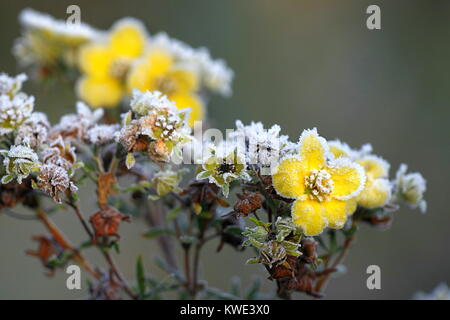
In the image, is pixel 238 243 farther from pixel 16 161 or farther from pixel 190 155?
pixel 16 161

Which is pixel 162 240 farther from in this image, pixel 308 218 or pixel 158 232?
pixel 308 218

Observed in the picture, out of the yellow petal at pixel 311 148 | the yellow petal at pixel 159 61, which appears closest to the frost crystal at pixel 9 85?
the yellow petal at pixel 159 61

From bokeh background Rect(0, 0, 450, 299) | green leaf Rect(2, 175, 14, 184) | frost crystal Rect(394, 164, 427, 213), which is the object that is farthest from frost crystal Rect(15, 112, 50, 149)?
bokeh background Rect(0, 0, 450, 299)

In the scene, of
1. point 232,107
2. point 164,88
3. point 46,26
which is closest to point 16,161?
point 164,88

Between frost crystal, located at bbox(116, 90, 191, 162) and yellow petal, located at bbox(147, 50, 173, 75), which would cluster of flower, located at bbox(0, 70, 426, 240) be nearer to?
frost crystal, located at bbox(116, 90, 191, 162)

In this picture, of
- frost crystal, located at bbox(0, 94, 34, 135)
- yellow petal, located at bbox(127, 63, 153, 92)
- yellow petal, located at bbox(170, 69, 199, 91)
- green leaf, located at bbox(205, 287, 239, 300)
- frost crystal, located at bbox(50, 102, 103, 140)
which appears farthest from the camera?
yellow petal, located at bbox(170, 69, 199, 91)

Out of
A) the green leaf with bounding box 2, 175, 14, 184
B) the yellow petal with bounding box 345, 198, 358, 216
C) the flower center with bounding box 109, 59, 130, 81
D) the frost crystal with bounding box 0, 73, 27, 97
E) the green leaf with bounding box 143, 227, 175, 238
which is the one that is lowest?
the green leaf with bounding box 143, 227, 175, 238

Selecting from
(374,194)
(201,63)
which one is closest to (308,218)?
(374,194)
